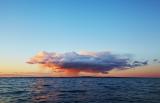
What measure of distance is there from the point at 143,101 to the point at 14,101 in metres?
19.6

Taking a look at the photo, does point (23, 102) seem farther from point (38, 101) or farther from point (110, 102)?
point (110, 102)

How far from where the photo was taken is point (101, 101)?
36906 millimetres

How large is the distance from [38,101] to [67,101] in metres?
4.52

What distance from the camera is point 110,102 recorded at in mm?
35938

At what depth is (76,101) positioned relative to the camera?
37.4 m

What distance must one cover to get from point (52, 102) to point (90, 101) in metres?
5.78

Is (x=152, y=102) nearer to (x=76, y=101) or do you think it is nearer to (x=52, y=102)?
(x=76, y=101)

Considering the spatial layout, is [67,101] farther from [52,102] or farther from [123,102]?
[123,102]

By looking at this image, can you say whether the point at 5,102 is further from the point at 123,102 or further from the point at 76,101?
the point at 123,102

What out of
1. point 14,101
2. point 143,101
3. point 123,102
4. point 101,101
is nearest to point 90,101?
point 101,101

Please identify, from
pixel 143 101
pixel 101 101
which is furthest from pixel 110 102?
pixel 143 101

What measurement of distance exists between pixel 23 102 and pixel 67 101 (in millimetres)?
6629

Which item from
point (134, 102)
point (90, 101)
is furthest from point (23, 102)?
point (134, 102)

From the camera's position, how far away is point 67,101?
37469mm
